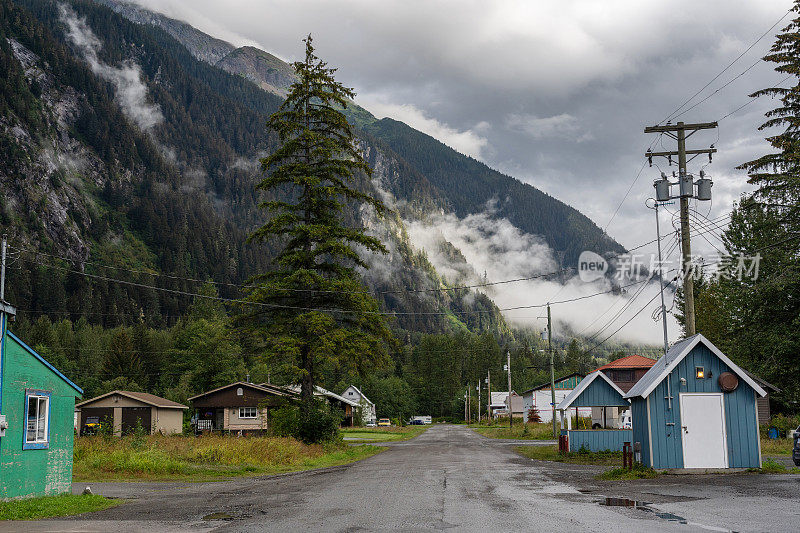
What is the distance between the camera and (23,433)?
51.6 ft

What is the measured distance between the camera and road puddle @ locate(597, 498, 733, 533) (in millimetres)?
11305

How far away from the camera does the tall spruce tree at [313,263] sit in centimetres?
3475

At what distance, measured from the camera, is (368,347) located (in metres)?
35.1

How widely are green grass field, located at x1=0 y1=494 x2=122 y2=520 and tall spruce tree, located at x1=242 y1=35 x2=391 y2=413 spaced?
17.3 metres

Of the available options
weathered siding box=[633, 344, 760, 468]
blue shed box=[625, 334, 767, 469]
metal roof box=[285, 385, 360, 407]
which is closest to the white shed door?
blue shed box=[625, 334, 767, 469]

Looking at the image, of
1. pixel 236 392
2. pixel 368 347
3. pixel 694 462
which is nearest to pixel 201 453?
pixel 368 347

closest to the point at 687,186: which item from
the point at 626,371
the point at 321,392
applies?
the point at 321,392

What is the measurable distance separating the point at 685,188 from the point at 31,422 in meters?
22.1

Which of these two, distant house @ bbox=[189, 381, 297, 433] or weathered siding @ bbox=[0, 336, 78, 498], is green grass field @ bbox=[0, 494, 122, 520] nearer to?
weathered siding @ bbox=[0, 336, 78, 498]

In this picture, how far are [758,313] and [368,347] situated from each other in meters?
19.6

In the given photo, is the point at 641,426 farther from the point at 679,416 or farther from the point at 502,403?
the point at 502,403

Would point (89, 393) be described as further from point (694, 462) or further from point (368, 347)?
point (694, 462)

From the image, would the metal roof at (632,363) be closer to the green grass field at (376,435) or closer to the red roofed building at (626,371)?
the red roofed building at (626,371)

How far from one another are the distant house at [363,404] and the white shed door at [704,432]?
278 feet
